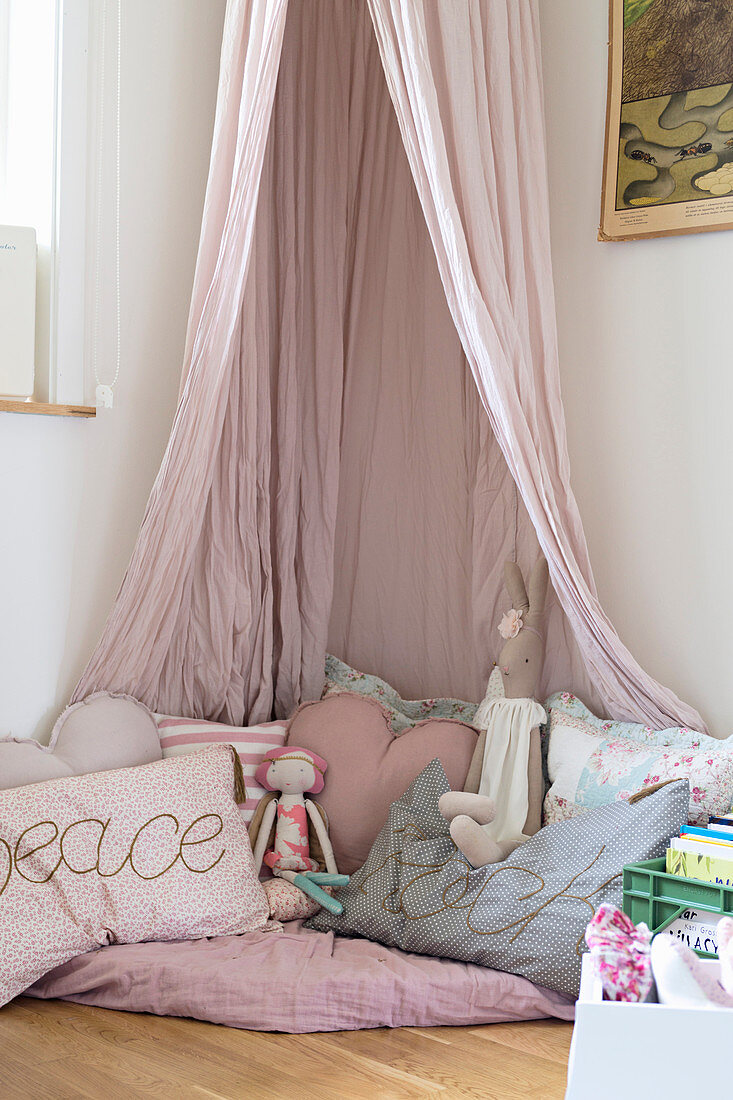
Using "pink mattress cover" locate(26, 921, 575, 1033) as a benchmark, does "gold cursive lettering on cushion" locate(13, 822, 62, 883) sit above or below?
above

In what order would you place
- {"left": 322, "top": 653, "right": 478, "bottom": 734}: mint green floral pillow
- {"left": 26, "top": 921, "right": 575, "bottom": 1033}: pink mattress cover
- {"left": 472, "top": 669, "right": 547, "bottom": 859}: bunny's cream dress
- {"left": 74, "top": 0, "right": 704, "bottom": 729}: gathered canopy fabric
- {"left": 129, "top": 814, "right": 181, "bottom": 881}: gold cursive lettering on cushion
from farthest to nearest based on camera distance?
{"left": 322, "top": 653, "right": 478, "bottom": 734}: mint green floral pillow → {"left": 472, "top": 669, "right": 547, "bottom": 859}: bunny's cream dress → {"left": 74, "top": 0, "right": 704, "bottom": 729}: gathered canopy fabric → {"left": 129, "top": 814, "right": 181, "bottom": 881}: gold cursive lettering on cushion → {"left": 26, "top": 921, "right": 575, "bottom": 1033}: pink mattress cover

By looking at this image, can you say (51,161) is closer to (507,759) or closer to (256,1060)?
(507,759)

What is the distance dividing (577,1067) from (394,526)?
188 cm

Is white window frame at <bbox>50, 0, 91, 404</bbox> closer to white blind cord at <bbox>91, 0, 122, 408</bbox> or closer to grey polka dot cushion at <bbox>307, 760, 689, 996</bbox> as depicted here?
white blind cord at <bbox>91, 0, 122, 408</bbox>

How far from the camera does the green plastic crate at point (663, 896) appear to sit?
1.55m

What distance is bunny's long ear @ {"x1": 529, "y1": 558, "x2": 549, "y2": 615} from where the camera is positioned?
2375 mm

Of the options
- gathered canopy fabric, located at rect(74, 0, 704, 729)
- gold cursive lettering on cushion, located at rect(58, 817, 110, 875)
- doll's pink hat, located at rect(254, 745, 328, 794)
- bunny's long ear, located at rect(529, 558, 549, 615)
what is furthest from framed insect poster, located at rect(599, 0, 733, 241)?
gold cursive lettering on cushion, located at rect(58, 817, 110, 875)

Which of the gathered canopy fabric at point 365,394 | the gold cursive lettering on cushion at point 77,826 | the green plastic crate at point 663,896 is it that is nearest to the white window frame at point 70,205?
the gathered canopy fabric at point 365,394

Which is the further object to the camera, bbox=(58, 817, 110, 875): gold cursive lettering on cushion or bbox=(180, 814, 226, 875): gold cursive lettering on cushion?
bbox=(180, 814, 226, 875): gold cursive lettering on cushion

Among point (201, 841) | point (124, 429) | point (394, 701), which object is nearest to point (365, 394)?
point (124, 429)

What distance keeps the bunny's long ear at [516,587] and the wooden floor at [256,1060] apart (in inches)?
35.8

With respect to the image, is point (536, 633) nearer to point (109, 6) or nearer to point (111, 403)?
point (111, 403)

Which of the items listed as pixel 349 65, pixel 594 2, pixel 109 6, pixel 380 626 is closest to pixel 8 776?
pixel 380 626

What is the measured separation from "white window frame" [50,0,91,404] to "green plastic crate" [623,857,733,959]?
5.02ft
